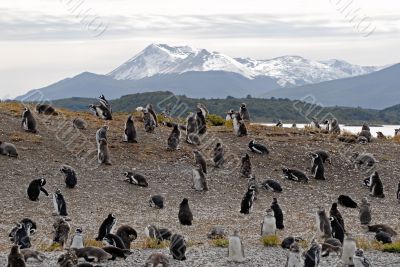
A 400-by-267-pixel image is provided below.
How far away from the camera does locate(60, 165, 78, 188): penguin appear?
2416 cm

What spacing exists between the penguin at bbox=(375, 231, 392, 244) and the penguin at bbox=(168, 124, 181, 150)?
38.7 feet

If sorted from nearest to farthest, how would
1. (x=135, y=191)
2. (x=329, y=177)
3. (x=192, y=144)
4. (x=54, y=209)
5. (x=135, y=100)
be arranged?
1. (x=54, y=209)
2. (x=135, y=191)
3. (x=329, y=177)
4. (x=192, y=144)
5. (x=135, y=100)

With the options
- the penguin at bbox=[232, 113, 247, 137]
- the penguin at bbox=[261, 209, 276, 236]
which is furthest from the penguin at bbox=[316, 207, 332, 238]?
the penguin at bbox=[232, 113, 247, 137]

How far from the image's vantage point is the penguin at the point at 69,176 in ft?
79.3

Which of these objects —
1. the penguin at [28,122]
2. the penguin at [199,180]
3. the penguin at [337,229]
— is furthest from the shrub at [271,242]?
the penguin at [28,122]

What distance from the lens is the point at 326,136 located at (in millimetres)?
33312

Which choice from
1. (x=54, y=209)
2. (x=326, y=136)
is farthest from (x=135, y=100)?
(x=54, y=209)

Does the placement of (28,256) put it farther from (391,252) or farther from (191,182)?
(191,182)

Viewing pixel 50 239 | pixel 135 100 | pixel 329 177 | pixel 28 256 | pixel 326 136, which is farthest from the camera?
pixel 135 100

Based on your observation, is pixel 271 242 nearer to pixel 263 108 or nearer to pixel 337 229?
pixel 337 229

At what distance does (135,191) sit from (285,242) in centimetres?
848

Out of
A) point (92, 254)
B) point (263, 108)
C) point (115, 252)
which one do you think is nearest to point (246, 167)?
point (115, 252)

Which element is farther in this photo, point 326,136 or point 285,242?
point 326,136

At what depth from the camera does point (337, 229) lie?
19.0 m
